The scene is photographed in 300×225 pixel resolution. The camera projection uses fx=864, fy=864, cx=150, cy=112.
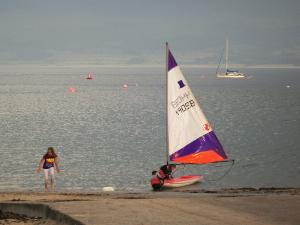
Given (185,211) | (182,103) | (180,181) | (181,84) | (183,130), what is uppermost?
(181,84)

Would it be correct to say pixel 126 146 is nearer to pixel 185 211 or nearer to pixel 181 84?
pixel 181 84

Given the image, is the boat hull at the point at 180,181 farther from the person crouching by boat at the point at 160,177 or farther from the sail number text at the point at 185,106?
the sail number text at the point at 185,106

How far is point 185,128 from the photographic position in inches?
1455

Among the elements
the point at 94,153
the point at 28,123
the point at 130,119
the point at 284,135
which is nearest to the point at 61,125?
the point at 28,123

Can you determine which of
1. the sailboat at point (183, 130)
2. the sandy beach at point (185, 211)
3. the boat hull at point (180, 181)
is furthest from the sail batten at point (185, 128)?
the sandy beach at point (185, 211)

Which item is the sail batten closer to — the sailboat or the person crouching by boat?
the sailboat

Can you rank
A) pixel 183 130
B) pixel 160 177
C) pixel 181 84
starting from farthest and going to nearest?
1. pixel 183 130
2. pixel 181 84
3. pixel 160 177

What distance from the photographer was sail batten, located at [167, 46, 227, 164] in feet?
120

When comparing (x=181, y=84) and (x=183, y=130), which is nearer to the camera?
(x=181, y=84)

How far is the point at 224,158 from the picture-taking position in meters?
38.1

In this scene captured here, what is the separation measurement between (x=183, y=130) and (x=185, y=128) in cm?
12

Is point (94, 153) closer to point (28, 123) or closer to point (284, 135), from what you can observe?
point (284, 135)

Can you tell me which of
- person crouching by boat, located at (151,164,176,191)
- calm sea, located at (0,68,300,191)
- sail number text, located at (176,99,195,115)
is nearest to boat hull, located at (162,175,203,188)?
person crouching by boat, located at (151,164,176,191)

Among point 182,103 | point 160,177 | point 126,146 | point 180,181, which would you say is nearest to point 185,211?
point 160,177
